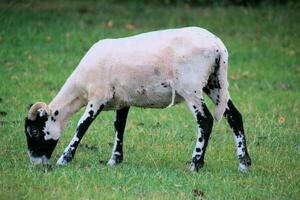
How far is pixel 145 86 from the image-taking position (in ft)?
31.5

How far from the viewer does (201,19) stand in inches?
870

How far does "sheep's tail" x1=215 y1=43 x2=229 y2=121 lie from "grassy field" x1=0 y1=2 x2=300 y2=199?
0.74 metres

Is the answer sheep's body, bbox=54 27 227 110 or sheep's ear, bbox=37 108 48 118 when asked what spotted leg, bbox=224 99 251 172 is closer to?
sheep's body, bbox=54 27 227 110

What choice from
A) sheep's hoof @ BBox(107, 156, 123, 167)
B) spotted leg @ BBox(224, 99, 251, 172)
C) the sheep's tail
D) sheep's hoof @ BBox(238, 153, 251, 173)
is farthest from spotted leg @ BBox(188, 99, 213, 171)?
sheep's hoof @ BBox(107, 156, 123, 167)

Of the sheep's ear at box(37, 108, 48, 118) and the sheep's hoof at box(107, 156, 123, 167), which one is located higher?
the sheep's ear at box(37, 108, 48, 118)

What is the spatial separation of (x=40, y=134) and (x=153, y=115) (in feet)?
11.6

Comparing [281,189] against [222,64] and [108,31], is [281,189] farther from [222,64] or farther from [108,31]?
[108,31]

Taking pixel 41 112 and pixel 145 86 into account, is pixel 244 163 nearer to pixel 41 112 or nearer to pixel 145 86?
pixel 145 86

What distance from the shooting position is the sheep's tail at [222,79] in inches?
376

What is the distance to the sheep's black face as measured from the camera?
32.0 feet

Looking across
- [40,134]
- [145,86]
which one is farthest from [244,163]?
[40,134]

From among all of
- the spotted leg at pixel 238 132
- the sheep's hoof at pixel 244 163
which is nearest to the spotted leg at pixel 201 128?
the spotted leg at pixel 238 132

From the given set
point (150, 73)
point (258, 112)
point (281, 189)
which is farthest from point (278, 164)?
point (258, 112)

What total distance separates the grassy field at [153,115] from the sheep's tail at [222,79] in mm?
743
